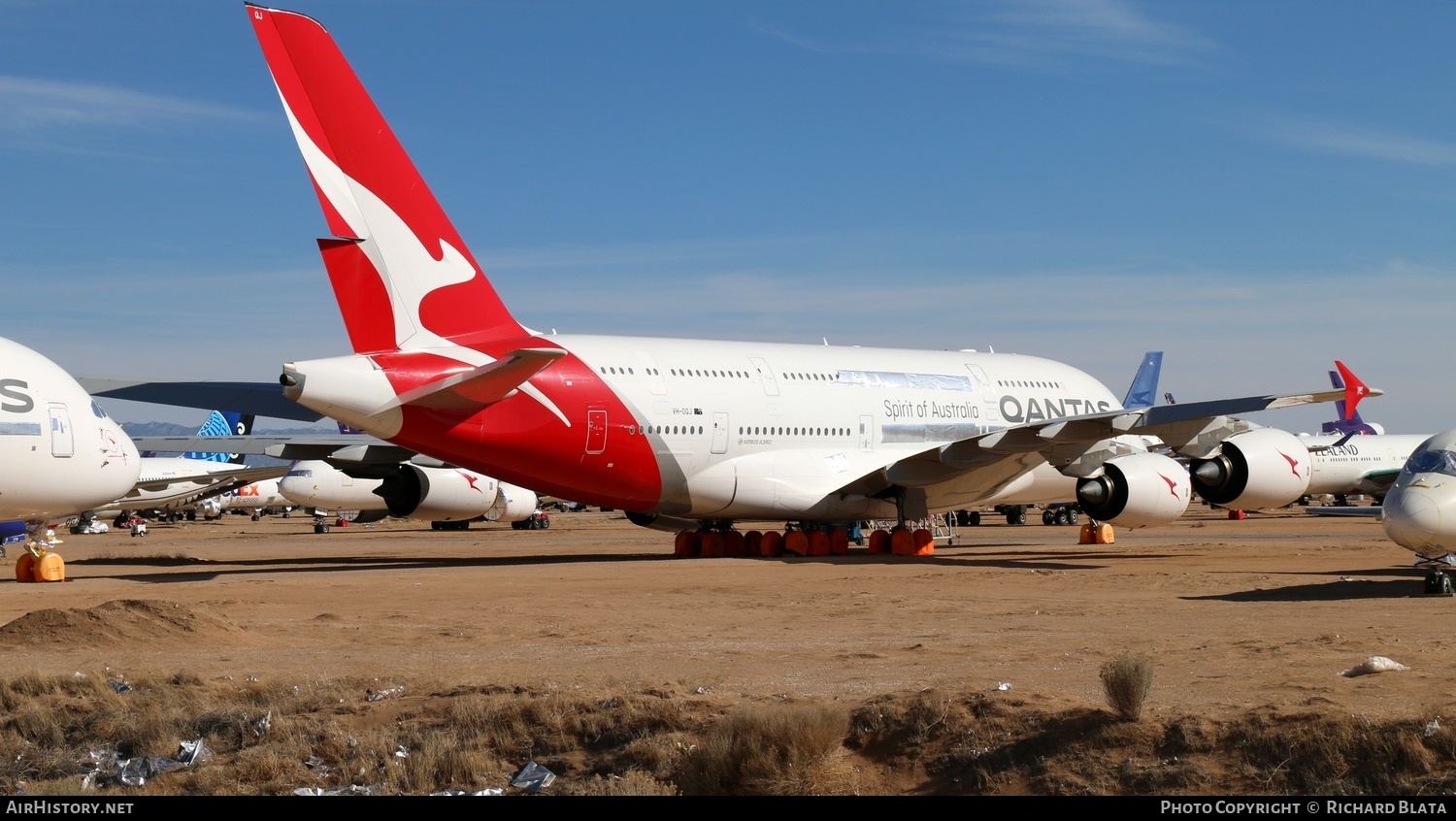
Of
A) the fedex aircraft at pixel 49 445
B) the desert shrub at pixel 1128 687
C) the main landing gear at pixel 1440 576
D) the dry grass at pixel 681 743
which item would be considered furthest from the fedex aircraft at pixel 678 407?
the desert shrub at pixel 1128 687

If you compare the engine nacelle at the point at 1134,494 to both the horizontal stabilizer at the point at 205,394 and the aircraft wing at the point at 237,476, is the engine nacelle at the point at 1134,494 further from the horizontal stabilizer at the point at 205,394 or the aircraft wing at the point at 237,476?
the aircraft wing at the point at 237,476

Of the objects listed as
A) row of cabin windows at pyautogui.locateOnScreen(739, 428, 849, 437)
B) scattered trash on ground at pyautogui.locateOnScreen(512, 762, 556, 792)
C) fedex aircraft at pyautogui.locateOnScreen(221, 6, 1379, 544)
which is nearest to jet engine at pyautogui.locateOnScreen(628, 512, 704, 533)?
fedex aircraft at pyautogui.locateOnScreen(221, 6, 1379, 544)

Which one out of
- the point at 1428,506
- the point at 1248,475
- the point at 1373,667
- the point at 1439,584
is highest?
the point at 1248,475

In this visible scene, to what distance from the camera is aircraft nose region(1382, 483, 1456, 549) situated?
1520 cm

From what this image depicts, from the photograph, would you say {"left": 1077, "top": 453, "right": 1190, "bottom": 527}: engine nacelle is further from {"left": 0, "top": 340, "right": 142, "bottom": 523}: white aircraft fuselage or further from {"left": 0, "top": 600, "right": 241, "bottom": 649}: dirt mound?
{"left": 0, "top": 600, "right": 241, "bottom": 649}: dirt mound

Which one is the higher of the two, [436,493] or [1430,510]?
[436,493]

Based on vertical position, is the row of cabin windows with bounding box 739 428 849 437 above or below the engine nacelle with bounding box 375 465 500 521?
above

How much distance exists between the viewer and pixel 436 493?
3192 cm

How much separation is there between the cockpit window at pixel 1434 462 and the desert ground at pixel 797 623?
1.41 metres

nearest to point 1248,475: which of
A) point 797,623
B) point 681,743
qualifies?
point 797,623

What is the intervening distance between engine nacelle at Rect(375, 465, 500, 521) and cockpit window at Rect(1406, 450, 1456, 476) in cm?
1769

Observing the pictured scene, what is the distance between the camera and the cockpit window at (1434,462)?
→ 51.5 feet

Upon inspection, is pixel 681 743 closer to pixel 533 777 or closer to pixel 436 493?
pixel 533 777

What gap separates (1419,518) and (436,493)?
21719mm
